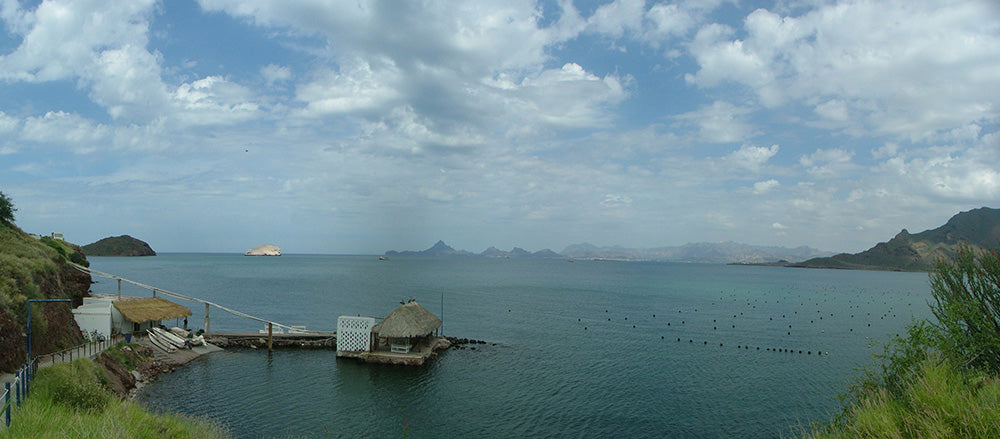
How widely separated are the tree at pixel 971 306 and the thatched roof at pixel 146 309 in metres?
37.9

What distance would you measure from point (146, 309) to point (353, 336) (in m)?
13.1

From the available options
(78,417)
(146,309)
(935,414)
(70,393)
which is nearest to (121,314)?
(146,309)

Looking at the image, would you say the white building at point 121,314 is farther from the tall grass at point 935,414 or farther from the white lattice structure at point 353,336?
the tall grass at point 935,414

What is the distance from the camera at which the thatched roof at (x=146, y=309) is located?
101ft

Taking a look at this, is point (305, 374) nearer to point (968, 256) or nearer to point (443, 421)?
point (443, 421)

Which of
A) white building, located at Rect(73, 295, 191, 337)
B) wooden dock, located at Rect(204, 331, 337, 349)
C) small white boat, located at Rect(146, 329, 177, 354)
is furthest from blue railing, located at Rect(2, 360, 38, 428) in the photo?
wooden dock, located at Rect(204, 331, 337, 349)

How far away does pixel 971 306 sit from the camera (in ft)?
44.5

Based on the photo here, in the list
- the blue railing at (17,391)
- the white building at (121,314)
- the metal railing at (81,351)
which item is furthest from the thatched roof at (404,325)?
the blue railing at (17,391)

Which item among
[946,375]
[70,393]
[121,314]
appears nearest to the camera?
[946,375]

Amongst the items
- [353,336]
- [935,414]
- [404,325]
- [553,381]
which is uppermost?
[935,414]

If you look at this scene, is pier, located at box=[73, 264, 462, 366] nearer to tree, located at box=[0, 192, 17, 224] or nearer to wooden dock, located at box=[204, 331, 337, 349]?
wooden dock, located at box=[204, 331, 337, 349]

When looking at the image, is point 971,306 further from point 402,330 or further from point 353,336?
point 353,336

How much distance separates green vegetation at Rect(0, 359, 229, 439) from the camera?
8406 mm

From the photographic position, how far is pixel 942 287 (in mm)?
14664
